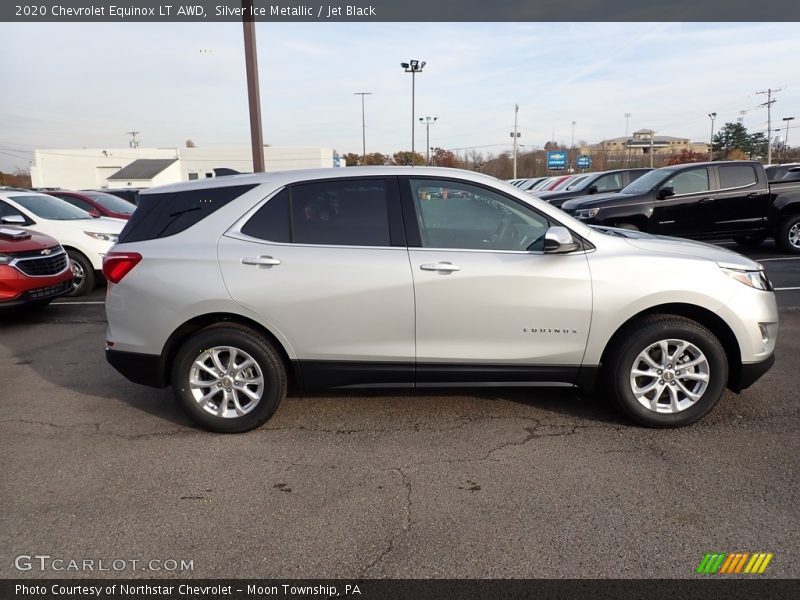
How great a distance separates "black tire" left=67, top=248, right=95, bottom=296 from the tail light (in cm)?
601

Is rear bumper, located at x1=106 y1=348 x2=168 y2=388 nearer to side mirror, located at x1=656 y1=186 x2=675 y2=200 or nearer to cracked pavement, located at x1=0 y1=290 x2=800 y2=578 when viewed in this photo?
cracked pavement, located at x1=0 y1=290 x2=800 y2=578

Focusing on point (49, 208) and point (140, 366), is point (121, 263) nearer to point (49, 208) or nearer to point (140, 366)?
point (140, 366)

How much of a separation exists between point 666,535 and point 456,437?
4.72ft

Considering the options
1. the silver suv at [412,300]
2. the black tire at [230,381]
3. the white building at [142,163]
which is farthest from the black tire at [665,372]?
the white building at [142,163]

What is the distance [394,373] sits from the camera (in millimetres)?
3834

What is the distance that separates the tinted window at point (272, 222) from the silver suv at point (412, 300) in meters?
0.01

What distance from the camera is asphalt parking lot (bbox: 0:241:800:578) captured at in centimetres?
261

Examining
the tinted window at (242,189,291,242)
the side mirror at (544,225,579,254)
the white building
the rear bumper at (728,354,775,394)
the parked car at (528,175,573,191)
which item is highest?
the white building

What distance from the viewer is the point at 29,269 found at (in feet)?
23.1

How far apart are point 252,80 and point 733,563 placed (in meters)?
9.95

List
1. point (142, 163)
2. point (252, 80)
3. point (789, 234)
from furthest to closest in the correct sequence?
point (142, 163), point (789, 234), point (252, 80)

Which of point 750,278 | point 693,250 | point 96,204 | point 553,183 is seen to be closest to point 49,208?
point 96,204

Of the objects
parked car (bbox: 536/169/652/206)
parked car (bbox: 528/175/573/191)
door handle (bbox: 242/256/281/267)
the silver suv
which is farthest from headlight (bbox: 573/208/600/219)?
parked car (bbox: 528/175/573/191)
